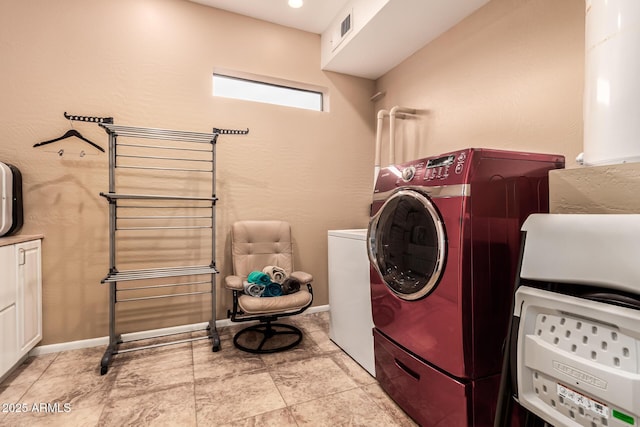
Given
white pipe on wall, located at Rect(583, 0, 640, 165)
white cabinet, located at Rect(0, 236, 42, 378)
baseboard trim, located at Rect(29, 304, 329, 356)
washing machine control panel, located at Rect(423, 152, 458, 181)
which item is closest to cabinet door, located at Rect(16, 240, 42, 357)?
white cabinet, located at Rect(0, 236, 42, 378)

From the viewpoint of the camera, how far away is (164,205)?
8.03ft

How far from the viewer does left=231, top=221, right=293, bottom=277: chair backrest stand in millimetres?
2518

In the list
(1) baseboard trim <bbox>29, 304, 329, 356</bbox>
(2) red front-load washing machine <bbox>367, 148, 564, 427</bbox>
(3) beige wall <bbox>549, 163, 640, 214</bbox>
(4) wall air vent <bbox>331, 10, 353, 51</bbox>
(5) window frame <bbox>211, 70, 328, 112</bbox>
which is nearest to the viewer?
(3) beige wall <bbox>549, 163, 640, 214</bbox>

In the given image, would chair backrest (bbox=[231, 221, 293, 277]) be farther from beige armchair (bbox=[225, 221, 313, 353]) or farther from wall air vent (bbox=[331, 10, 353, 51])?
wall air vent (bbox=[331, 10, 353, 51])

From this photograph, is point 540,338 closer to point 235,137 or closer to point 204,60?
point 235,137

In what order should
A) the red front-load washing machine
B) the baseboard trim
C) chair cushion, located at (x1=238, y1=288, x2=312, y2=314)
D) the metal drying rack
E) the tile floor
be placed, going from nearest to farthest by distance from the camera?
the red front-load washing machine, the tile floor, chair cushion, located at (x1=238, y1=288, x2=312, y2=314), the baseboard trim, the metal drying rack

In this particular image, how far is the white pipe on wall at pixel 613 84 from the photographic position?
0.87 meters

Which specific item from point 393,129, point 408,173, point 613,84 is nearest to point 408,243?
point 408,173

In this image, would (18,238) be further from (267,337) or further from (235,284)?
(267,337)

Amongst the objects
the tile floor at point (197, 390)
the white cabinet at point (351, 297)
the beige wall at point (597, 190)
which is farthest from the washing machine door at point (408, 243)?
the tile floor at point (197, 390)

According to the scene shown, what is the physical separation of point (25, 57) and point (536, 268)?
10.5 feet

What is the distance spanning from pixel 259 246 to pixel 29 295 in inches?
60.8

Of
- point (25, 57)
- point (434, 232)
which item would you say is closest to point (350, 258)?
point (434, 232)

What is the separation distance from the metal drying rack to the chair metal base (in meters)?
0.23
